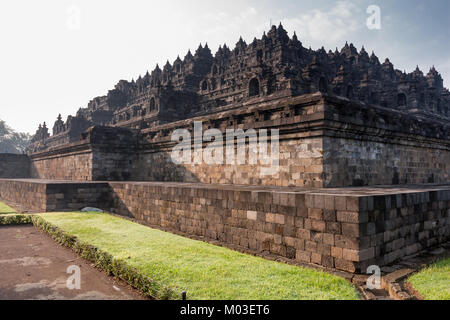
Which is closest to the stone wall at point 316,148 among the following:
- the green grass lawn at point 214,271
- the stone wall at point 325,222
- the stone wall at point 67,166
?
the stone wall at point 67,166

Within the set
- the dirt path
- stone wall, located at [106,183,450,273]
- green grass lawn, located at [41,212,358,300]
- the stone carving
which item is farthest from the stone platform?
the stone carving

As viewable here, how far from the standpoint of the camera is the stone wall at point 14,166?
29281 mm

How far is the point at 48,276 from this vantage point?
5211 mm

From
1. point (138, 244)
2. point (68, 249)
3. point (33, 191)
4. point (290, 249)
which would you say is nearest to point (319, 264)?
point (290, 249)

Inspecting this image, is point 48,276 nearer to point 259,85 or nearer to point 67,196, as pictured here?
point 67,196

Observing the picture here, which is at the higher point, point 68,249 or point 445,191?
point 445,191

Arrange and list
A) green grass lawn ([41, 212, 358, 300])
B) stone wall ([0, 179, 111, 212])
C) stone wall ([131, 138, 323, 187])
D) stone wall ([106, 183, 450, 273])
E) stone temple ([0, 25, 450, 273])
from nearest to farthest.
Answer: green grass lawn ([41, 212, 358, 300]) → stone wall ([106, 183, 450, 273]) → stone temple ([0, 25, 450, 273]) → stone wall ([131, 138, 323, 187]) → stone wall ([0, 179, 111, 212])

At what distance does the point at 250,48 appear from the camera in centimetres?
3516

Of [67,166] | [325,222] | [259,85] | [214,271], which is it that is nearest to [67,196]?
[67,166]

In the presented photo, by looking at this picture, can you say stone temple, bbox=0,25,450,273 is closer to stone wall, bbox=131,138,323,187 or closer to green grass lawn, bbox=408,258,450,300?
stone wall, bbox=131,138,323,187

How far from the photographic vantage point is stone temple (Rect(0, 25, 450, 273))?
204 inches

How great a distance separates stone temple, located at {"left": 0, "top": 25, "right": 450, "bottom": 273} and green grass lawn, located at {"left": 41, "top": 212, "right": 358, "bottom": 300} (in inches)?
28.2
